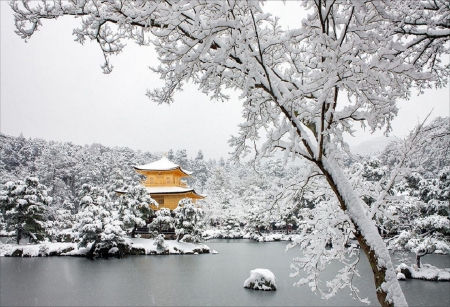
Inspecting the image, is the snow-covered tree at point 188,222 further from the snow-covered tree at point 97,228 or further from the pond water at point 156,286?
the pond water at point 156,286

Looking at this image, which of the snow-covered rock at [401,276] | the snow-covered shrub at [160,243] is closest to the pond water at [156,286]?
the snow-covered rock at [401,276]

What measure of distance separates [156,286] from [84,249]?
9183 millimetres

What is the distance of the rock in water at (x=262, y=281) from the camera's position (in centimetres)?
1139

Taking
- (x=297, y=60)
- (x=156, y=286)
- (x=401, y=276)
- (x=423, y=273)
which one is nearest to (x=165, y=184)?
(x=156, y=286)

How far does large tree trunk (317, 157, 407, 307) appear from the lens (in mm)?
2467

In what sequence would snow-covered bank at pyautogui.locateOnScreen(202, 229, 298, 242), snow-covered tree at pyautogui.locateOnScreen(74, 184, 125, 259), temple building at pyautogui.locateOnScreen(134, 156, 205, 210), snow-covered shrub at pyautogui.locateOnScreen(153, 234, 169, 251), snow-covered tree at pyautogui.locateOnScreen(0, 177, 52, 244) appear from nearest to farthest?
1. snow-covered tree at pyautogui.locateOnScreen(74, 184, 125, 259)
2. snow-covered tree at pyautogui.locateOnScreen(0, 177, 52, 244)
3. snow-covered shrub at pyautogui.locateOnScreen(153, 234, 169, 251)
4. temple building at pyautogui.locateOnScreen(134, 156, 205, 210)
5. snow-covered bank at pyautogui.locateOnScreen(202, 229, 298, 242)

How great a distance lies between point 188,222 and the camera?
21.7 metres

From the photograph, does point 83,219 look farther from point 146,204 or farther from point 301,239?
point 301,239

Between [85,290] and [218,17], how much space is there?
456 inches

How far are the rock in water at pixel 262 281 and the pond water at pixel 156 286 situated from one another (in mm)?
309

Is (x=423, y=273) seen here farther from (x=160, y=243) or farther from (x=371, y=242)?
(x=160, y=243)

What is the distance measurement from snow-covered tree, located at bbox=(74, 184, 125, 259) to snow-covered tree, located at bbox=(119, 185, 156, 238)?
60.7 inches

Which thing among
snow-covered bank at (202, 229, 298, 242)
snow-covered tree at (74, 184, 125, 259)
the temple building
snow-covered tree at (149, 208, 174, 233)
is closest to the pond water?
snow-covered tree at (74, 184, 125, 259)

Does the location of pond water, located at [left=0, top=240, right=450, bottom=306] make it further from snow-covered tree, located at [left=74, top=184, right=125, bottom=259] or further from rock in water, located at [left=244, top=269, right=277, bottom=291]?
snow-covered tree, located at [left=74, top=184, right=125, bottom=259]
